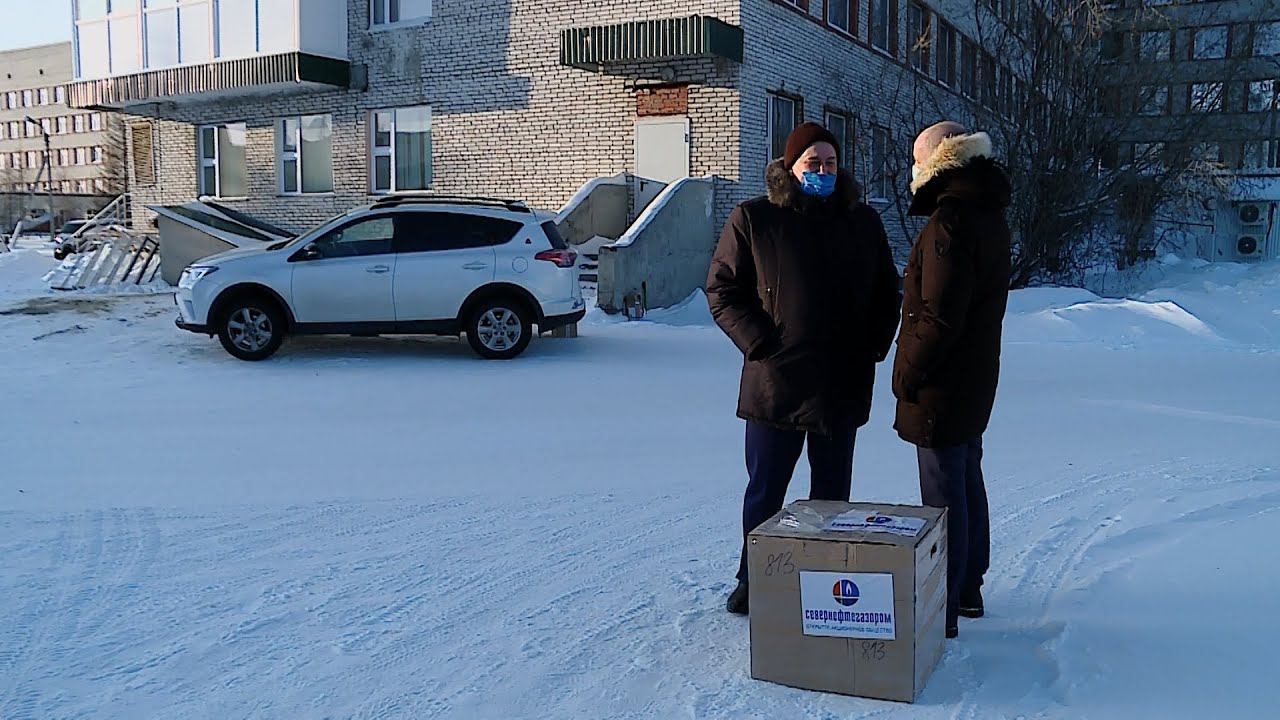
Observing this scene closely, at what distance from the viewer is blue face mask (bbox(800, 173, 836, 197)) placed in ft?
13.4

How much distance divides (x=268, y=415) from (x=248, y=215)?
15.7 metres

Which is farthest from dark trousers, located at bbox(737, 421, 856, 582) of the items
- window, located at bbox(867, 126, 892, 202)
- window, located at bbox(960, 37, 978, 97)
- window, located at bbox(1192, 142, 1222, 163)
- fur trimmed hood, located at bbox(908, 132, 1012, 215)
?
window, located at bbox(960, 37, 978, 97)

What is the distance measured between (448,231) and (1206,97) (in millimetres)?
17387

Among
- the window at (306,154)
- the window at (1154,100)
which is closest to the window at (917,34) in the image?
the window at (1154,100)

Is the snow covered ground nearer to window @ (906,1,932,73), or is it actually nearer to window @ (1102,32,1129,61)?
window @ (1102,32,1129,61)

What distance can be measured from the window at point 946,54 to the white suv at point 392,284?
57.5ft

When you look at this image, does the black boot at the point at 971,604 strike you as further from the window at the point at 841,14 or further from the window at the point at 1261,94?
the window at the point at 1261,94

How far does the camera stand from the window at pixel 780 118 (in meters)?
19.0

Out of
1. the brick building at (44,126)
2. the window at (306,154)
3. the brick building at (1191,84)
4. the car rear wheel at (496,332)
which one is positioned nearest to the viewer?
the car rear wheel at (496,332)

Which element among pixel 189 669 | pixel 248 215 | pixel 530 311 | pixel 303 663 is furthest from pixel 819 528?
pixel 248 215

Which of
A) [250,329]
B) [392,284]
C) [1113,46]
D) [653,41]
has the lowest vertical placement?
[250,329]

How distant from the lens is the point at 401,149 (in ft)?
70.5

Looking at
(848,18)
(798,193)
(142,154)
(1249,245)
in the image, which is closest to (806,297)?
(798,193)

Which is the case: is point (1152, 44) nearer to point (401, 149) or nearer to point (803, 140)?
point (401, 149)
